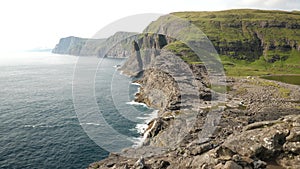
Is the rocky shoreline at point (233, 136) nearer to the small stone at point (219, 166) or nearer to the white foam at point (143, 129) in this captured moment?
the small stone at point (219, 166)

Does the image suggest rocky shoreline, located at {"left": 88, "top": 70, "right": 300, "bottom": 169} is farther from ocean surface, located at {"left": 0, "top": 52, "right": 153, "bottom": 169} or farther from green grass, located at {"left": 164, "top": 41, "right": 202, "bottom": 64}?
green grass, located at {"left": 164, "top": 41, "right": 202, "bottom": 64}

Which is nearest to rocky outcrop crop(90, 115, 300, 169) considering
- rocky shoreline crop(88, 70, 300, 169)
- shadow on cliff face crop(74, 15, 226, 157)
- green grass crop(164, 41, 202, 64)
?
rocky shoreline crop(88, 70, 300, 169)

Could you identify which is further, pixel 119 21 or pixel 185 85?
pixel 185 85

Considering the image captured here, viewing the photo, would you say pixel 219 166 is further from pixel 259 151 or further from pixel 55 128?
pixel 55 128

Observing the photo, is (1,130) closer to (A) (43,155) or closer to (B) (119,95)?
(A) (43,155)

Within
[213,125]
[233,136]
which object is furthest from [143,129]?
Result: [233,136]

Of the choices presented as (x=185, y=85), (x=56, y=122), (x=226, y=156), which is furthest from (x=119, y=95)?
(x=226, y=156)

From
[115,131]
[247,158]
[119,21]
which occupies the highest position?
[119,21]

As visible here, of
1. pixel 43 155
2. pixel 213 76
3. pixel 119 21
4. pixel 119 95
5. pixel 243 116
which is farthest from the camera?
pixel 213 76
